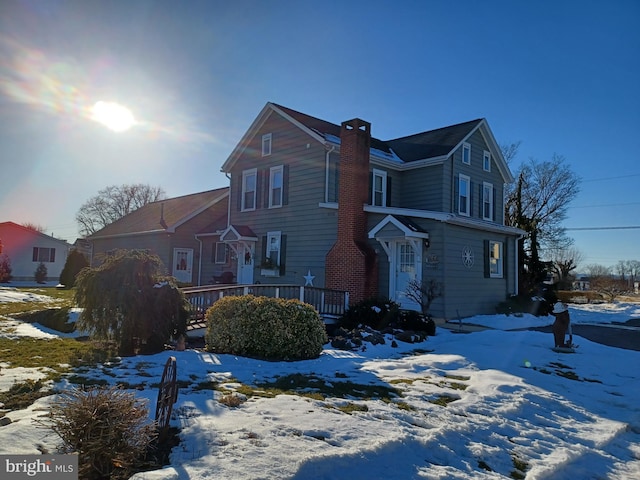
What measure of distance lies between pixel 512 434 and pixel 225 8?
9.82 meters

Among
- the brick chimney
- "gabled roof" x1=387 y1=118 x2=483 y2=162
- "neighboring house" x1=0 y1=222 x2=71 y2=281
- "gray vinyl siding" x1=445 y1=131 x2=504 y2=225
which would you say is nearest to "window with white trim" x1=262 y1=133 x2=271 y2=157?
the brick chimney

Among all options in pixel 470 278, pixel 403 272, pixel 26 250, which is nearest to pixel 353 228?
pixel 403 272

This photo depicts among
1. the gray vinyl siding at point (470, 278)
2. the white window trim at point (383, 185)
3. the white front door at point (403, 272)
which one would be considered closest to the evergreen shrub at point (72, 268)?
the white window trim at point (383, 185)

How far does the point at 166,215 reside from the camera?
2869cm

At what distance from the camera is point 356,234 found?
15.9 meters

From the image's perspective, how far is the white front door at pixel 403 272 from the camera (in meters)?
15.5

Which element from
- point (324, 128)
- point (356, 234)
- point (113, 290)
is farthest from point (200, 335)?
point (324, 128)

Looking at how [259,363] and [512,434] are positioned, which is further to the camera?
[259,363]

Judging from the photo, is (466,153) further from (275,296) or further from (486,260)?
(275,296)

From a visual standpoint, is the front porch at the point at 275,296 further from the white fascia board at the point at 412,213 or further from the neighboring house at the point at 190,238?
the neighboring house at the point at 190,238

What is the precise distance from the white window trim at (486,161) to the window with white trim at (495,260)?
4.12m

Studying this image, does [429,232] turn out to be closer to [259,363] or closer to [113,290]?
[259,363]

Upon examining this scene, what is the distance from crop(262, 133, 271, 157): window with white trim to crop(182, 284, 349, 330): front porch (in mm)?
8259

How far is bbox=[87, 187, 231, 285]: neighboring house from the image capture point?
80.4ft
